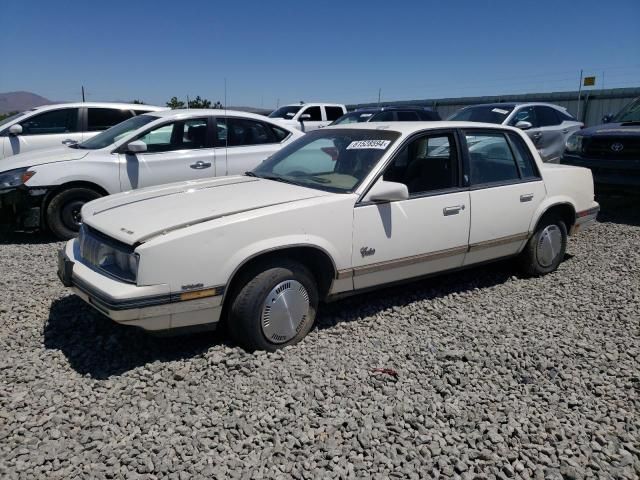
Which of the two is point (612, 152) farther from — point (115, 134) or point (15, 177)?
point (15, 177)

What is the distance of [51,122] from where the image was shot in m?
8.48

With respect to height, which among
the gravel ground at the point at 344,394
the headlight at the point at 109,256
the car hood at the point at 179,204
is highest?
the car hood at the point at 179,204

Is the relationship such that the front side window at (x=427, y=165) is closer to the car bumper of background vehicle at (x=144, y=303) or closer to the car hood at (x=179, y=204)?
the car hood at (x=179, y=204)

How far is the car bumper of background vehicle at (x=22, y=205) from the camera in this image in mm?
6117

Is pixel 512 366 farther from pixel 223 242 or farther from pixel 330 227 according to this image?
pixel 223 242

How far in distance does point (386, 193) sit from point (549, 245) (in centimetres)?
239

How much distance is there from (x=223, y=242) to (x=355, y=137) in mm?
1672

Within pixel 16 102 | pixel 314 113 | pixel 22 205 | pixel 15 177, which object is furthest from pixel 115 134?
pixel 16 102

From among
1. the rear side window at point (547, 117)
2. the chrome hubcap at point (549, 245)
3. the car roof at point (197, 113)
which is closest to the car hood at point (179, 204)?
the chrome hubcap at point (549, 245)

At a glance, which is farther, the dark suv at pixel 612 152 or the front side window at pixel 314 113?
the front side window at pixel 314 113

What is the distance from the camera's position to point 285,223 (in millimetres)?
3492

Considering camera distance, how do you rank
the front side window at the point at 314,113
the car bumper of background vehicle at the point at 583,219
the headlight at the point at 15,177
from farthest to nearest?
1. the front side window at the point at 314,113
2. the headlight at the point at 15,177
3. the car bumper of background vehicle at the point at 583,219

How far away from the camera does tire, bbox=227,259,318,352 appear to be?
3.41 meters

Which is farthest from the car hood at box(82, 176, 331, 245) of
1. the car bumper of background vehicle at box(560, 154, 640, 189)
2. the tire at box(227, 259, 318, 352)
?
the car bumper of background vehicle at box(560, 154, 640, 189)
